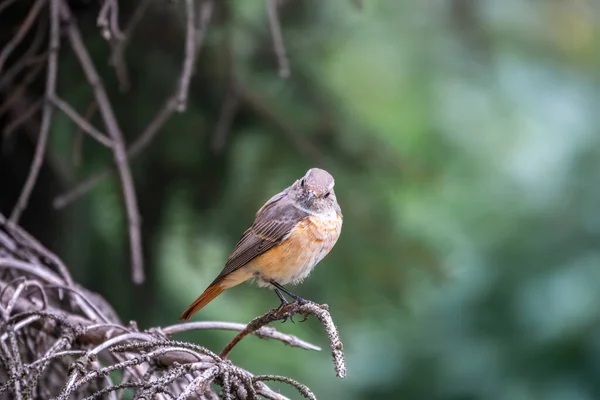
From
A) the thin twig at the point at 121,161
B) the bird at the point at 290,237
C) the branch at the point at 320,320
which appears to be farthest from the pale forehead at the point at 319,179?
the branch at the point at 320,320

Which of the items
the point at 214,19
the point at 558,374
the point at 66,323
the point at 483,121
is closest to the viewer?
the point at 66,323

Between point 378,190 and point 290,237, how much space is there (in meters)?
0.80

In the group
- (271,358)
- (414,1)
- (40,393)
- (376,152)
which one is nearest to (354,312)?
(376,152)

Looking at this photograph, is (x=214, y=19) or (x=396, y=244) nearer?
(x=214, y=19)

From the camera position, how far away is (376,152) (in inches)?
144

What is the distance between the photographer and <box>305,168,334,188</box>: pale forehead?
114 inches

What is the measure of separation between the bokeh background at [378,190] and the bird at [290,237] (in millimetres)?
420

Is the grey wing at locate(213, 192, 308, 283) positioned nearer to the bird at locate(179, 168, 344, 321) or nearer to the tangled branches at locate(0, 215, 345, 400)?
the bird at locate(179, 168, 344, 321)

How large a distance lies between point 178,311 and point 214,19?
1.12 m

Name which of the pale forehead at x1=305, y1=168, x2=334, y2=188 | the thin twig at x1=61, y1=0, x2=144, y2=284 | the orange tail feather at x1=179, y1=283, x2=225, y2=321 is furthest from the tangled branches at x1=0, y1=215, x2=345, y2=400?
the pale forehead at x1=305, y1=168, x2=334, y2=188

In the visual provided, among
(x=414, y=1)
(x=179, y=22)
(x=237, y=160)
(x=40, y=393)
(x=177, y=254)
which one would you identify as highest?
(x=414, y=1)

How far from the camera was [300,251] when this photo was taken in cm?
293

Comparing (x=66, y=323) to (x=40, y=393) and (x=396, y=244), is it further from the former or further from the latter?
(x=396, y=244)

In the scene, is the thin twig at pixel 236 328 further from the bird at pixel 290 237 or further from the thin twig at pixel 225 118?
the thin twig at pixel 225 118
